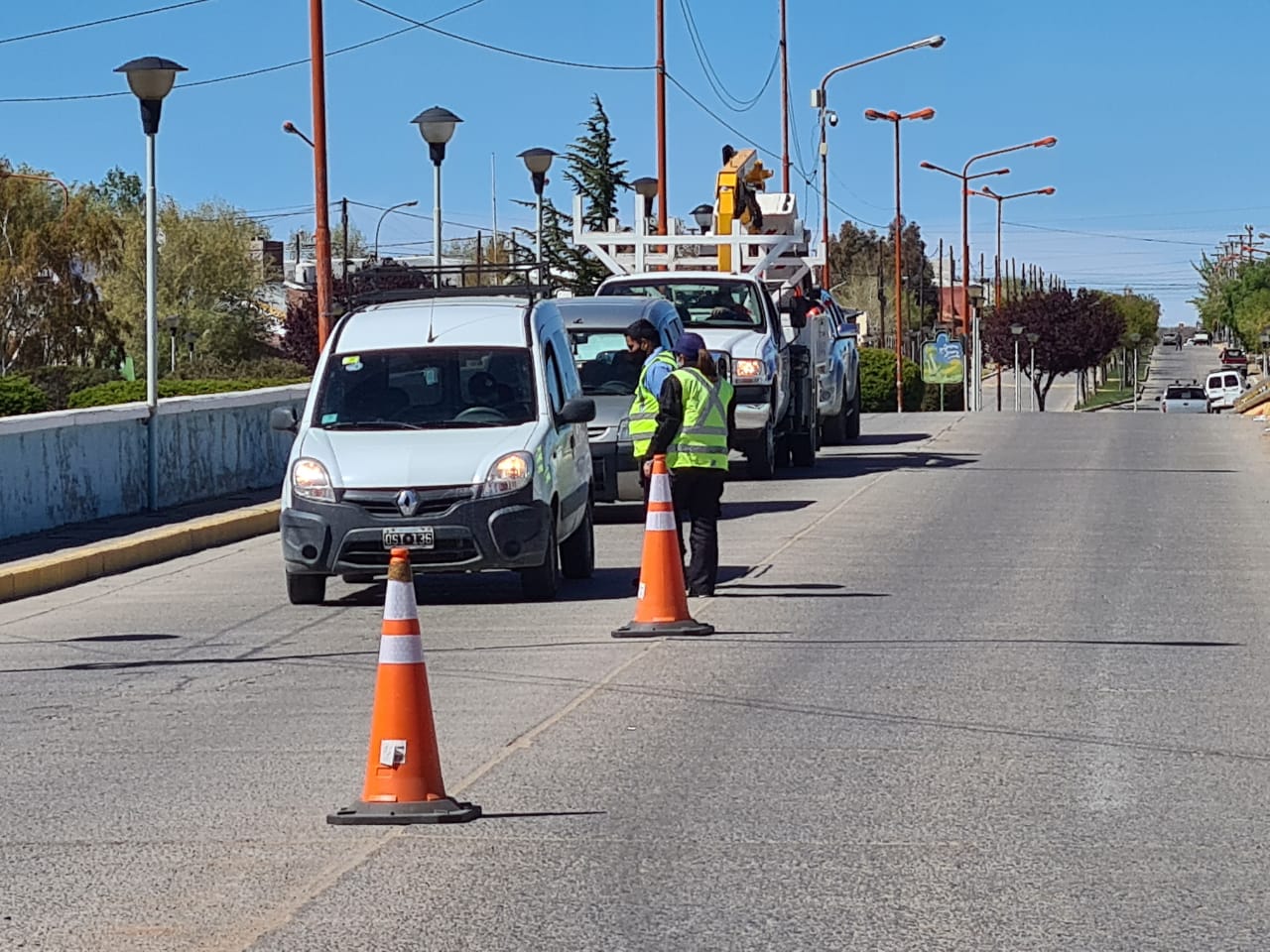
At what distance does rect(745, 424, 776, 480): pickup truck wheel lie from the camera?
78.1 feet

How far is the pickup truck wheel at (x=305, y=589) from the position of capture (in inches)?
559

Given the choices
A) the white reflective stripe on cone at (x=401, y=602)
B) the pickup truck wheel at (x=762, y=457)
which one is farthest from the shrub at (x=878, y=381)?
the white reflective stripe on cone at (x=401, y=602)

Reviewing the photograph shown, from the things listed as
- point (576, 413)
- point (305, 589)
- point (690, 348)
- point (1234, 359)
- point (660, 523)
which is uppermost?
point (690, 348)

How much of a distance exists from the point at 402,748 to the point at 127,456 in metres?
12.5

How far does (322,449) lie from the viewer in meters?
14.2

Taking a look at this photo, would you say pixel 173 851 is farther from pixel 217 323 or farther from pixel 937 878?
pixel 217 323

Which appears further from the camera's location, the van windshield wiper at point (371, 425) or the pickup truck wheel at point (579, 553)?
the pickup truck wheel at point (579, 553)

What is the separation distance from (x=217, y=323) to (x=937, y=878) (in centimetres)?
8313

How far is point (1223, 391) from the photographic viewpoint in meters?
79.7

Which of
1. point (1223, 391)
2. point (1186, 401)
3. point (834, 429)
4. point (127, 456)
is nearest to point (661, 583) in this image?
point (127, 456)

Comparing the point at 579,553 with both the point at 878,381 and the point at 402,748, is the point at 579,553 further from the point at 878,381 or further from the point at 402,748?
the point at 878,381

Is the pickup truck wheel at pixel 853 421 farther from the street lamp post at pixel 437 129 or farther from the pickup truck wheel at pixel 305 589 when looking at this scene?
the pickup truck wheel at pixel 305 589

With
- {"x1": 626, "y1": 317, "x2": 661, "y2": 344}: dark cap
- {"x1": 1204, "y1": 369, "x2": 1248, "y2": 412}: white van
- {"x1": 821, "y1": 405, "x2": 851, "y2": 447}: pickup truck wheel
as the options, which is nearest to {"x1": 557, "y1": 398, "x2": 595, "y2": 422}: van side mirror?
{"x1": 626, "y1": 317, "x2": 661, "y2": 344}: dark cap

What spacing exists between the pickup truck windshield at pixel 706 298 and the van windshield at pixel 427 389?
939cm
